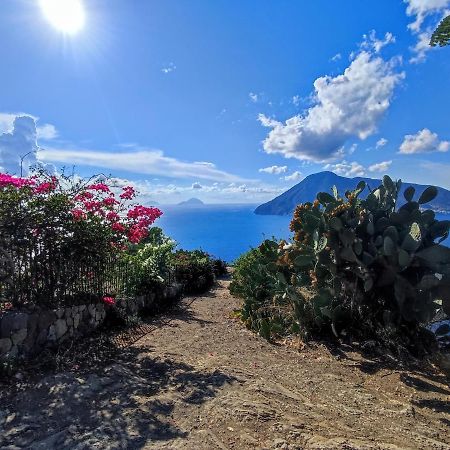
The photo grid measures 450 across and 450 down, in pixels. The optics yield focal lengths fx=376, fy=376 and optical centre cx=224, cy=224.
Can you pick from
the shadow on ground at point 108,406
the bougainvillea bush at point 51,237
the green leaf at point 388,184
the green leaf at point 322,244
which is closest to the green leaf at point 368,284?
the green leaf at point 322,244

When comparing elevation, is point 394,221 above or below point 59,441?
above

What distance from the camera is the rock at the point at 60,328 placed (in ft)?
17.2

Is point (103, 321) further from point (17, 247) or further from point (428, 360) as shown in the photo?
point (428, 360)

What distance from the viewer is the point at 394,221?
17.9 feet

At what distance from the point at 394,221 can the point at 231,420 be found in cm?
369

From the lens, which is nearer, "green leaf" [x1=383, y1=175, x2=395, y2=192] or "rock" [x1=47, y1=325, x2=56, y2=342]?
"rock" [x1=47, y1=325, x2=56, y2=342]

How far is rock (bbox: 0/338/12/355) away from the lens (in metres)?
4.39

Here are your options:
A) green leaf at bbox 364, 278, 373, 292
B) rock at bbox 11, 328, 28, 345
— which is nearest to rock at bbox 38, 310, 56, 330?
rock at bbox 11, 328, 28, 345

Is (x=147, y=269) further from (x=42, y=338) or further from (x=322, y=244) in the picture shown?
(x=322, y=244)

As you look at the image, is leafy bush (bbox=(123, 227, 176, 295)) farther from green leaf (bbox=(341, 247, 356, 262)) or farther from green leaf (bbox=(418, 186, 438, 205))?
green leaf (bbox=(418, 186, 438, 205))

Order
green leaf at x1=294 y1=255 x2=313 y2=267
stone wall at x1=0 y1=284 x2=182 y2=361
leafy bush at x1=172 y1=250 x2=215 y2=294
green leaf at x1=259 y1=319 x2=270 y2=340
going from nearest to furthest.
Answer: stone wall at x1=0 y1=284 x2=182 y2=361, green leaf at x1=294 y1=255 x2=313 y2=267, green leaf at x1=259 y1=319 x2=270 y2=340, leafy bush at x1=172 y1=250 x2=215 y2=294

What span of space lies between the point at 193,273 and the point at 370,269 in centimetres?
750

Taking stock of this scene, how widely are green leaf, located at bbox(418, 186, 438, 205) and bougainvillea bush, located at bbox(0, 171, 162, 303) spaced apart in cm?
494

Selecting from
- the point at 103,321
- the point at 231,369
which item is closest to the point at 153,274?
the point at 103,321
